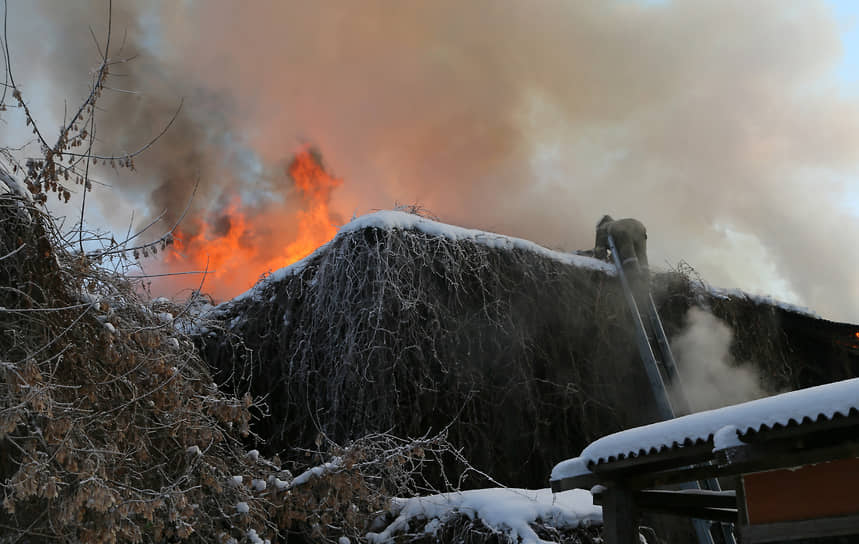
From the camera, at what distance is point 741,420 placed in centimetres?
340

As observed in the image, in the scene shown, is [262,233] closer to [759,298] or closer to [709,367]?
[709,367]

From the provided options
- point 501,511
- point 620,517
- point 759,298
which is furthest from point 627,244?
point 620,517

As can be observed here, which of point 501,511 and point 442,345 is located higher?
point 442,345

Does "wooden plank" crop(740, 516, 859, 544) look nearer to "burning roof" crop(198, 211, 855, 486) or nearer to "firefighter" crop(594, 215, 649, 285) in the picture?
"burning roof" crop(198, 211, 855, 486)

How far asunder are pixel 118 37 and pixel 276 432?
4547mm

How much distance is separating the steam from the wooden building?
5.69 meters

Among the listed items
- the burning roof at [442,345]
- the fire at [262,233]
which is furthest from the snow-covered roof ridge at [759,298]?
the fire at [262,233]

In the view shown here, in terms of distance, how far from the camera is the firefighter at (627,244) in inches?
364

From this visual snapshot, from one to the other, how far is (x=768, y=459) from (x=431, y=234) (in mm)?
4879

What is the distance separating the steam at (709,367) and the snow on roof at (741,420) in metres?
6.00

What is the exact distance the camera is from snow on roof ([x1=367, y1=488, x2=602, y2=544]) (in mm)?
5922

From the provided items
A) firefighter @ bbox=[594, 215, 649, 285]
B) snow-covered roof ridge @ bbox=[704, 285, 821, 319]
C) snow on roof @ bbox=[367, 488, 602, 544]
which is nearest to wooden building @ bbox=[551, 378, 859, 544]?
snow on roof @ bbox=[367, 488, 602, 544]

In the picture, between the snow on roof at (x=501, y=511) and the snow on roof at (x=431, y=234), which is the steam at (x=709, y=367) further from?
the snow on roof at (x=501, y=511)

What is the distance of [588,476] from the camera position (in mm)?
4402
